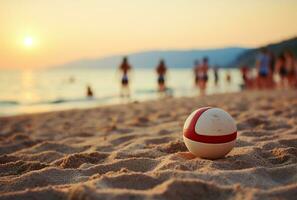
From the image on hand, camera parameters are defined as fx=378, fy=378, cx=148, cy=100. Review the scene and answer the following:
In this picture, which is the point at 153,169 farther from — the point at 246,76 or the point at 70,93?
the point at 70,93

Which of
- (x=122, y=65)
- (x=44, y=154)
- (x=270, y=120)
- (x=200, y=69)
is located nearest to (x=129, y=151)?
(x=44, y=154)

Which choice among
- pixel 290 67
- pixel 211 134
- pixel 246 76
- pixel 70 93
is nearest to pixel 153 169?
pixel 211 134

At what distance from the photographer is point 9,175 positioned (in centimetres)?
362

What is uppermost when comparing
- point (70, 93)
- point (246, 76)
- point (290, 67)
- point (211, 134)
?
point (211, 134)

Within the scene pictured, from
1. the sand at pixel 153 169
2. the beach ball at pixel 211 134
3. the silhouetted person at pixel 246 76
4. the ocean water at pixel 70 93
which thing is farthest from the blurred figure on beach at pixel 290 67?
the beach ball at pixel 211 134

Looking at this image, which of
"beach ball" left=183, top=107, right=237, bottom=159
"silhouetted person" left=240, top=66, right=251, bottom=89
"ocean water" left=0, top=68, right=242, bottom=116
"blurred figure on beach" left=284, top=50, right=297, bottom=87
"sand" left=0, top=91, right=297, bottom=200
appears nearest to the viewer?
"sand" left=0, top=91, right=297, bottom=200

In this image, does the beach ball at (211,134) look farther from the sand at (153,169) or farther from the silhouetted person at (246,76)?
the silhouetted person at (246,76)

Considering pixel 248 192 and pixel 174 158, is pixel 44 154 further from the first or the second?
pixel 248 192

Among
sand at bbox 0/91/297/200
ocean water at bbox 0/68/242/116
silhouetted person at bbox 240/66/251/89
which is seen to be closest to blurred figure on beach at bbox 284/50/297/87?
silhouetted person at bbox 240/66/251/89

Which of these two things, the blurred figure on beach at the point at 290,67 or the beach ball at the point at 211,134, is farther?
the blurred figure on beach at the point at 290,67

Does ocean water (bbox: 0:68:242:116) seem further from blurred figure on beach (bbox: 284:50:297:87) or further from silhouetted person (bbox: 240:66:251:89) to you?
blurred figure on beach (bbox: 284:50:297:87)

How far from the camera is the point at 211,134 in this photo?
12.1ft

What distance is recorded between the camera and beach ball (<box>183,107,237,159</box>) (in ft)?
12.1

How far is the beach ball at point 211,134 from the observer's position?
12.1 feet
